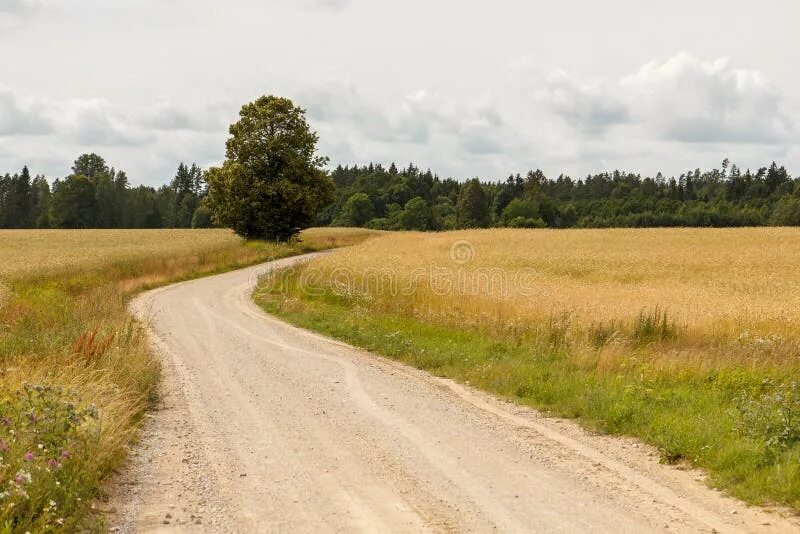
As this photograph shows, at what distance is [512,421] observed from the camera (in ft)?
35.6

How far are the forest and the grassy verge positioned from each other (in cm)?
8161

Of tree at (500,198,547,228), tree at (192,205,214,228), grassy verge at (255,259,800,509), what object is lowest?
grassy verge at (255,259,800,509)

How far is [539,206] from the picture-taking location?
5458 inches

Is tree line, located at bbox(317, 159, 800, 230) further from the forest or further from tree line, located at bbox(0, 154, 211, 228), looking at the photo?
tree line, located at bbox(0, 154, 211, 228)

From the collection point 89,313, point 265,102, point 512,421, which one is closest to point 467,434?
point 512,421

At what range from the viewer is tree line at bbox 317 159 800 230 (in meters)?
123

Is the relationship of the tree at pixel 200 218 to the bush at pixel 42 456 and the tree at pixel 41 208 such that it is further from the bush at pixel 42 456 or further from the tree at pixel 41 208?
the bush at pixel 42 456

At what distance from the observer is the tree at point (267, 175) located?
5381cm

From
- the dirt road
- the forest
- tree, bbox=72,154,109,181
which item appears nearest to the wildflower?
the dirt road

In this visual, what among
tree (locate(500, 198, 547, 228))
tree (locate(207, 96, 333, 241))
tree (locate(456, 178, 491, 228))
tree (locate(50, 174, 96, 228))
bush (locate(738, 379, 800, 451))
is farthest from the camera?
tree (locate(456, 178, 491, 228))

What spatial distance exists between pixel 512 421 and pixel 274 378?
5.23 m

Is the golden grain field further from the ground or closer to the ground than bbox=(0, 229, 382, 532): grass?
further from the ground

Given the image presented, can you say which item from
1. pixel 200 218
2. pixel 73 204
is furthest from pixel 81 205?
pixel 200 218

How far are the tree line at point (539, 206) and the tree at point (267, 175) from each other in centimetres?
7212
